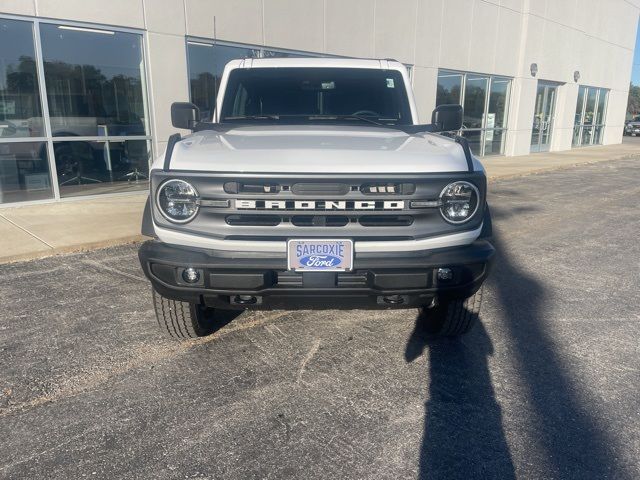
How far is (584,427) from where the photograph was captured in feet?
8.76

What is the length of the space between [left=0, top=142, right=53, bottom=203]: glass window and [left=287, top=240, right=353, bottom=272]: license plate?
7.65m

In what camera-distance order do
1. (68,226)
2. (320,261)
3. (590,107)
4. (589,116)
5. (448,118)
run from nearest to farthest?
(320,261) < (448,118) < (68,226) < (590,107) < (589,116)

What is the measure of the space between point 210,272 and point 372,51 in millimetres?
11839

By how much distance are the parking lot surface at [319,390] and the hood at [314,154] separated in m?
1.33

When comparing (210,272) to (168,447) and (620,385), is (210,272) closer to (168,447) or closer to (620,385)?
(168,447)

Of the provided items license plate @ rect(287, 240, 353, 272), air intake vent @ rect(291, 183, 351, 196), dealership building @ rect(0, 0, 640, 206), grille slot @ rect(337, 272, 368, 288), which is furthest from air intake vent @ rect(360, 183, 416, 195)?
dealership building @ rect(0, 0, 640, 206)

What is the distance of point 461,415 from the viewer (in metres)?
2.78

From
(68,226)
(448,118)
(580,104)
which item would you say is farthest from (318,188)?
(580,104)

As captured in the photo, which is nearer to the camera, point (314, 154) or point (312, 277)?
point (312, 277)

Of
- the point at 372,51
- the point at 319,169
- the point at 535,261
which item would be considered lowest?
the point at 535,261

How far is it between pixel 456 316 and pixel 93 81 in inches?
329

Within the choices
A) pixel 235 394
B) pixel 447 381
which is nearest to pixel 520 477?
pixel 447 381

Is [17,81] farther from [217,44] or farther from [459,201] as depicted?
[459,201]

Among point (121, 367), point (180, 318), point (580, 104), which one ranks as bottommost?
point (121, 367)
